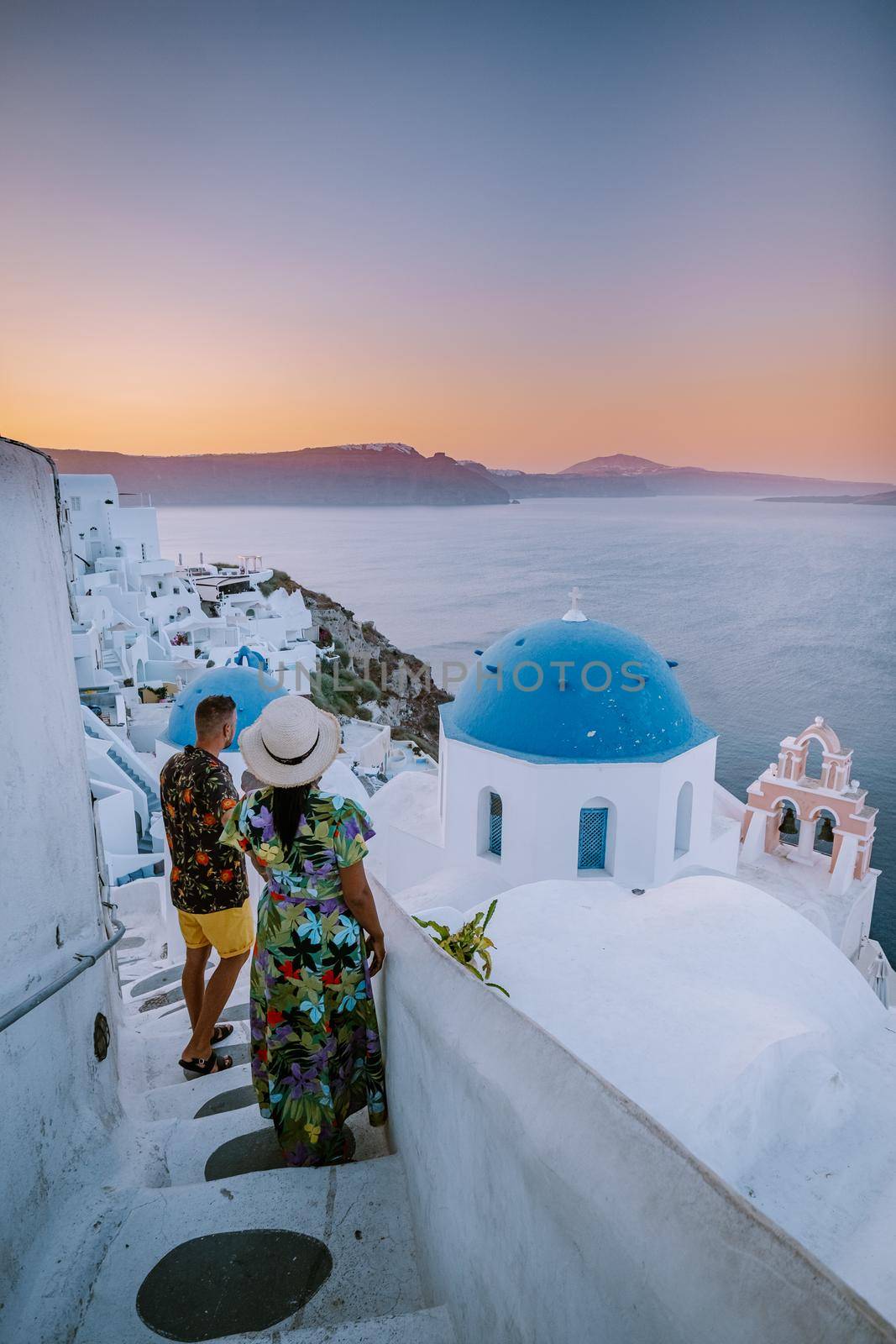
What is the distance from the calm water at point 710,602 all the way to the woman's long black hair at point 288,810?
19.1 meters

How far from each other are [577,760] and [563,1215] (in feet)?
18.6

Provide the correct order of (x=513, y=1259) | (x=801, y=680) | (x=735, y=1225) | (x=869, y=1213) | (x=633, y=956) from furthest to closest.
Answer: (x=801, y=680)
(x=633, y=956)
(x=869, y=1213)
(x=513, y=1259)
(x=735, y=1225)

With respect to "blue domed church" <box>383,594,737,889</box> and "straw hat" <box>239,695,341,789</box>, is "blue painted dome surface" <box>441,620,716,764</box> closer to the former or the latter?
"blue domed church" <box>383,594,737,889</box>

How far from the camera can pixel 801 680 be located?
1854 inches

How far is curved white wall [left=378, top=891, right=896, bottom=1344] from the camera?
1.11 m

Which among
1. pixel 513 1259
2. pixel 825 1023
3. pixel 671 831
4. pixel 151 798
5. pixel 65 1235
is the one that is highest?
pixel 513 1259

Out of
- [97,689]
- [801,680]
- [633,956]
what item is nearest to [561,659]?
[633,956]

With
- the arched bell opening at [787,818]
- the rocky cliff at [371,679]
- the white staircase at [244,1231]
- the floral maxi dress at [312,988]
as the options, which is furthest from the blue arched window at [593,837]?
the rocky cliff at [371,679]

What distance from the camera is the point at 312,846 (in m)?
2.21

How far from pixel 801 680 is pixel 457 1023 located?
5026cm

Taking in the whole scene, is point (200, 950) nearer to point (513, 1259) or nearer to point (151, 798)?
point (513, 1259)

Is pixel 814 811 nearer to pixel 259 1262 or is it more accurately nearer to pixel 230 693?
pixel 230 693

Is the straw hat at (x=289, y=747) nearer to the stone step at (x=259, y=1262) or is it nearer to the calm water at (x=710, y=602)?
the stone step at (x=259, y=1262)

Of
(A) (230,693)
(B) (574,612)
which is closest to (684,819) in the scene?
(B) (574,612)
